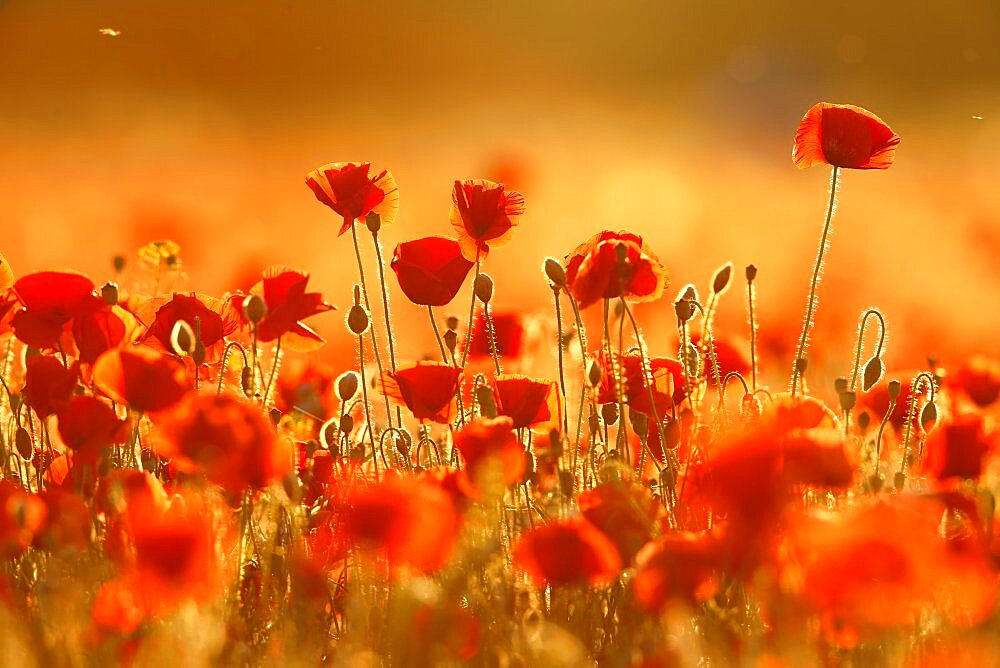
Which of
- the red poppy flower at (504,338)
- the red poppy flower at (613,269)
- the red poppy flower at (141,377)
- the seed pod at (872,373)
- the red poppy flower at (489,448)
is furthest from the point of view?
the red poppy flower at (504,338)

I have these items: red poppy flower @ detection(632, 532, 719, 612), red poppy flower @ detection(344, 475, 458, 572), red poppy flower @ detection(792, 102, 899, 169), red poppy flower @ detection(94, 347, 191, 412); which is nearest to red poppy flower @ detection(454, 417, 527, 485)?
red poppy flower @ detection(344, 475, 458, 572)

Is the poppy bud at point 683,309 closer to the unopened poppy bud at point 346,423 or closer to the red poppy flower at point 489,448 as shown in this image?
the red poppy flower at point 489,448

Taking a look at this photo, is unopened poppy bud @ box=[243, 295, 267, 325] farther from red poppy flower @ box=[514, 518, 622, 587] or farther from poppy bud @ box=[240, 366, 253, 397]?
red poppy flower @ box=[514, 518, 622, 587]

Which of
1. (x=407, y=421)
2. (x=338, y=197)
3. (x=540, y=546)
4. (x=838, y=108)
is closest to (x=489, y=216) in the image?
(x=338, y=197)

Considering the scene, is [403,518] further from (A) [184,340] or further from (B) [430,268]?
(B) [430,268]

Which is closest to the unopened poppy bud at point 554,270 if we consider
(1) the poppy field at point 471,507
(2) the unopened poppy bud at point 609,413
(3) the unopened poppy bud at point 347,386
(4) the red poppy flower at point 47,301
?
(1) the poppy field at point 471,507

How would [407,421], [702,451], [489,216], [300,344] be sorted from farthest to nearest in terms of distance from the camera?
[407,421], [300,344], [489,216], [702,451]

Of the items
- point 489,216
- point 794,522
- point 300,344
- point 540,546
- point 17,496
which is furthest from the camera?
point 300,344

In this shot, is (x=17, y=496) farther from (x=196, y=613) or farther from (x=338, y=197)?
(x=338, y=197)
